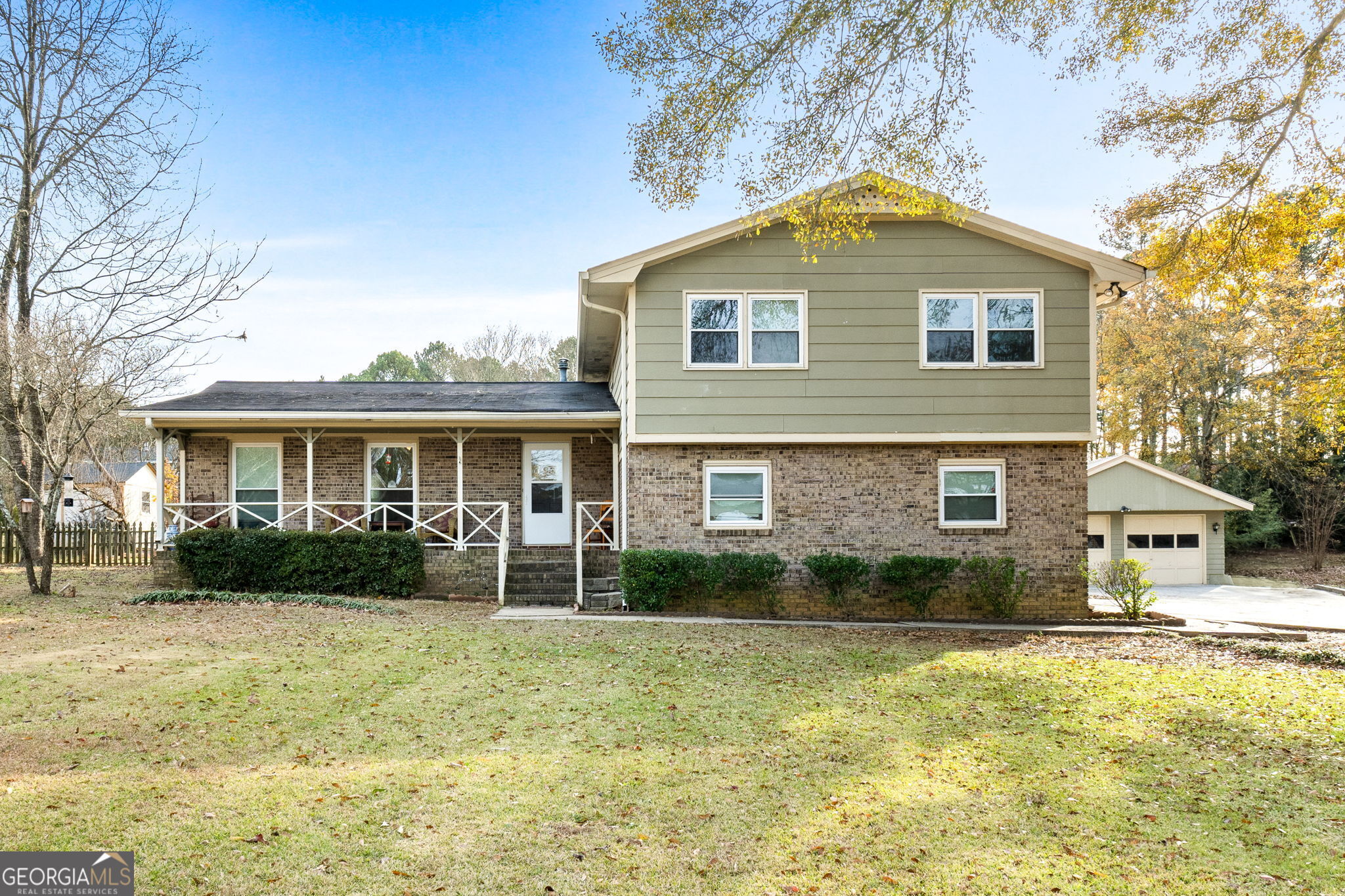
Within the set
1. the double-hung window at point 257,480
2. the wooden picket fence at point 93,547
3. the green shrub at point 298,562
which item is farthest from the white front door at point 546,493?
the wooden picket fence at point 93,547

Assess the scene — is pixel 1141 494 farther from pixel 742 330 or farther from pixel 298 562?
pixel 298 562

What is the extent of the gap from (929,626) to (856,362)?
412cm

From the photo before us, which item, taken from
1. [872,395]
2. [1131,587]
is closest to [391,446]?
[872,395]

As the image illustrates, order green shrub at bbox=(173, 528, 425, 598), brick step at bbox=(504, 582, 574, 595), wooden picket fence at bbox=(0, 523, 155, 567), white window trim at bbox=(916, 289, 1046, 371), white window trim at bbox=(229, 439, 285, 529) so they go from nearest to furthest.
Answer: white window trim at bbox=(916, 289, 1046, 371) < green shrub at bbox=(173, 528, 425, 598) < brick step at bbox=(504, 582, 574, 595) < white window trim at bbox=(229, 439, 285, 529) < wooden picket fence at bbox=(0, 523, 155, 567)

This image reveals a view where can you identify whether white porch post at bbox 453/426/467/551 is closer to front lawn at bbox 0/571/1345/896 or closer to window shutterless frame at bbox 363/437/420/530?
window shutterless frame at bbox 363/437/420/530

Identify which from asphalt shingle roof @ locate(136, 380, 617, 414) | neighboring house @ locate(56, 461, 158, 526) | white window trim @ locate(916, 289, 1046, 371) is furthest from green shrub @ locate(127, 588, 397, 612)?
neighboring house @ locate(56, 461, 158, 526)

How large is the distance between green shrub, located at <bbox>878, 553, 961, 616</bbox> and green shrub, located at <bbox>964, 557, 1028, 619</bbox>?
47 centimetres

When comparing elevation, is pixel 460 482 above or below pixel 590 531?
above

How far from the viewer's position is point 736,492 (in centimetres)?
1245

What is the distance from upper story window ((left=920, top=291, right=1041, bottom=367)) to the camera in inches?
490

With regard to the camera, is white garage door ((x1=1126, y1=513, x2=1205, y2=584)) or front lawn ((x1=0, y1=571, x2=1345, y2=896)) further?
white garage door ((x1=1126, y1=513, x2=1205, y2=584))

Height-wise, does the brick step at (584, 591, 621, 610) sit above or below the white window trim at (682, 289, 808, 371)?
below

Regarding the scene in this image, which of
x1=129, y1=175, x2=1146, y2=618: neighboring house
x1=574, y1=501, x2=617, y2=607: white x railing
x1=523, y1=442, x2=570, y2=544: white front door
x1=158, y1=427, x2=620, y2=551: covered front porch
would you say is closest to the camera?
x1=129, y1=175, x2=1146, y2=618: neighboring house

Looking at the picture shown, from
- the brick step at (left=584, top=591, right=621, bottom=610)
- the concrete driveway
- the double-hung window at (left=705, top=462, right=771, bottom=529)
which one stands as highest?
the double-hung window at (left=705, top=462, right=771, bottom=529)
